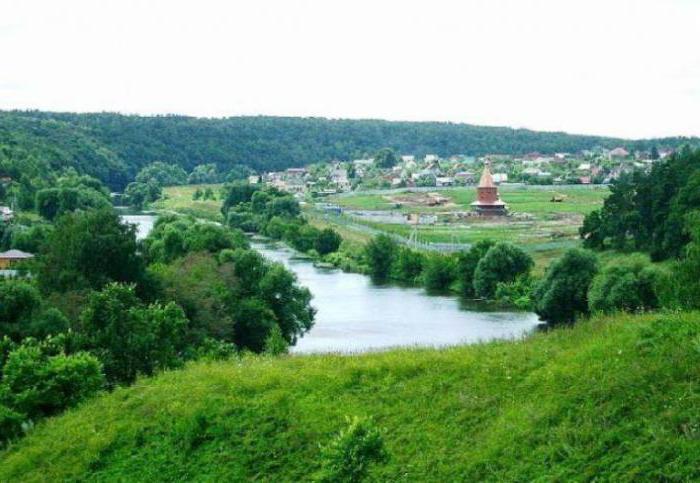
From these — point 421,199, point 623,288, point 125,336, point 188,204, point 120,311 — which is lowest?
point 188,204

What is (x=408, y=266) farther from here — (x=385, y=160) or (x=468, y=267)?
(x=385, y=160)

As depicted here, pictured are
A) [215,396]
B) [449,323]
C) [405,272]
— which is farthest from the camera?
[405,272]

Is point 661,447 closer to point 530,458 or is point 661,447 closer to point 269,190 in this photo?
point 530,458

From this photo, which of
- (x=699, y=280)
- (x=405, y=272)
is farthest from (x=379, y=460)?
(x=405, y=272)

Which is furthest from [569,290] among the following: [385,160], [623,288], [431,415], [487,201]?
[385,160]

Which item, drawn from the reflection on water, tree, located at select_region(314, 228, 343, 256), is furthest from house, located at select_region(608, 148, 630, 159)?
the reflection on water

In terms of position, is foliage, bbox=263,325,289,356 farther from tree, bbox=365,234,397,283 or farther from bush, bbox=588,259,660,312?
tree, bbox=365,234,397,283
